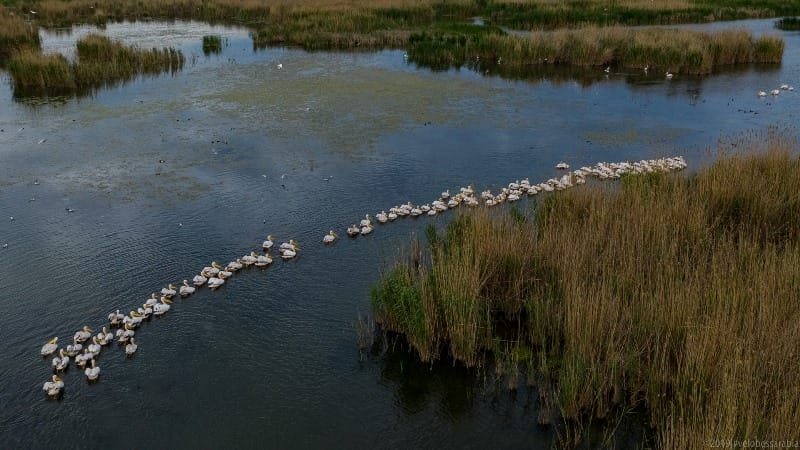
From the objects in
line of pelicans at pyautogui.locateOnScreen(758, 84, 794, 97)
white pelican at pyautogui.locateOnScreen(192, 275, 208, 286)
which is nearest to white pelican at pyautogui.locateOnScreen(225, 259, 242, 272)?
white pelican at pyautogui.locateOnScreen(192, 275, 208, 286)

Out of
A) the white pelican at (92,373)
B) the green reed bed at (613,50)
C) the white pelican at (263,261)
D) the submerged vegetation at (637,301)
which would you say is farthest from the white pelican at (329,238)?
the green reed bed at (613,50)

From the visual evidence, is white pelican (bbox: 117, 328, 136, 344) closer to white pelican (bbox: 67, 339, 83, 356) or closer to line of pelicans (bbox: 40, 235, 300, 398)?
line of pelicans (bbox: 40, 235, 300, 398)

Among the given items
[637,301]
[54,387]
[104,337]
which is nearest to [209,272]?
[104,337]

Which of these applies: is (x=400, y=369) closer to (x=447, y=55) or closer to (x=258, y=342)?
(x=258, y=342)

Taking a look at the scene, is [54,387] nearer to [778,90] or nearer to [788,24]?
[778,90]

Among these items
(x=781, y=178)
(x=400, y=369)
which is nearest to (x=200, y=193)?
(x=400, y=369)

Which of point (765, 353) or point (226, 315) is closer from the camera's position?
point (765, 353)
